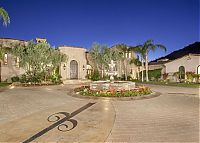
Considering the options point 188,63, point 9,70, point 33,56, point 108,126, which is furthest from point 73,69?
point 108,126

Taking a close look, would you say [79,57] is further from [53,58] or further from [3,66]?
[3,66]

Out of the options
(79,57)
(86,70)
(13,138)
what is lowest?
(13,138)

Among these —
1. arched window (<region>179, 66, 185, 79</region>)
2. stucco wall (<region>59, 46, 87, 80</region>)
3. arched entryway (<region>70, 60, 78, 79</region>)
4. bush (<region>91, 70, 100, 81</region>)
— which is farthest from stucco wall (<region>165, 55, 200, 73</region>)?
arched entryway (<region>70, 60, 78, 79</region>)

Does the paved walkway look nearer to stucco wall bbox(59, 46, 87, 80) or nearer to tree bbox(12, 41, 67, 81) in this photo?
tree bbox(12, 41, 67, 81)

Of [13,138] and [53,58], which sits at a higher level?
[53,58]

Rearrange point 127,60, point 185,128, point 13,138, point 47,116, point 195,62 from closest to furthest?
point 13,138 → point 185,128 → point 47,116 → point 195,62 → point 127,60

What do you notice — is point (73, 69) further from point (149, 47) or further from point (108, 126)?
point (108, 126)

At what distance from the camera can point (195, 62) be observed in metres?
34.1

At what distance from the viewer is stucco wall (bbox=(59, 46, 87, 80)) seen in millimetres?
35500

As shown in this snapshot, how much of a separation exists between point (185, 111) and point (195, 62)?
27483 millimetres

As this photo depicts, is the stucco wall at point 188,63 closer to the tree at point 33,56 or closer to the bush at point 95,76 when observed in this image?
the bush at point 95,76

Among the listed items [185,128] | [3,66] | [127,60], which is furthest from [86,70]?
[185,128]

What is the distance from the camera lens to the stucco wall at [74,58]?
116 feet

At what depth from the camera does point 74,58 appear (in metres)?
36.7
